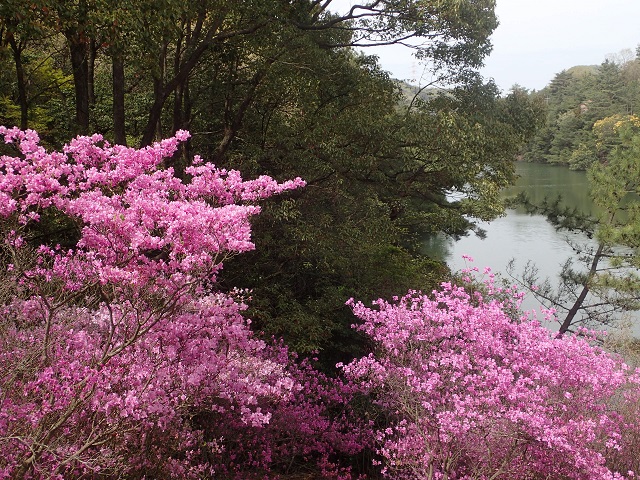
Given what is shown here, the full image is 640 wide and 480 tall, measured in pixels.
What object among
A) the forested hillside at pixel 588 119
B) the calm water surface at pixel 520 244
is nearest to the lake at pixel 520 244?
the calm water surface at pixel 520 244

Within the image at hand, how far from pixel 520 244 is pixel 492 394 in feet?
78.2

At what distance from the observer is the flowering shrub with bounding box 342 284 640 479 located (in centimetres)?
556

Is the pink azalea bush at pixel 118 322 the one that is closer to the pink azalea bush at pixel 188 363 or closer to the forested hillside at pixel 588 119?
the pink azalea bush at pixel 188 363

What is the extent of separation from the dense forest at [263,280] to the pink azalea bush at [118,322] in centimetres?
3

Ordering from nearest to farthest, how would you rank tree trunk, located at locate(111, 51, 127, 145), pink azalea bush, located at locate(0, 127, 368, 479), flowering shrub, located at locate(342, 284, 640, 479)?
1. pink azalea bush, located at locate(0, 127, 368, 479)
2. flowering shrub, located at locate(342, 284, 640, 479)
3. tree trunk, located at locate(111, 51, 127, 145)

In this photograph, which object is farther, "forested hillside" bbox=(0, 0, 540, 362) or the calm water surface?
the calm water surface

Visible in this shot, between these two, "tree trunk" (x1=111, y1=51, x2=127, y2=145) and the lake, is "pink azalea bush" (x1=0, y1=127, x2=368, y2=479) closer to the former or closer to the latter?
"tree trunk" (x1=111, y1=51, x2=127, y2=145)

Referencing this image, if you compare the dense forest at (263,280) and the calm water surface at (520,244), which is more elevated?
the dense forest at (263,280)

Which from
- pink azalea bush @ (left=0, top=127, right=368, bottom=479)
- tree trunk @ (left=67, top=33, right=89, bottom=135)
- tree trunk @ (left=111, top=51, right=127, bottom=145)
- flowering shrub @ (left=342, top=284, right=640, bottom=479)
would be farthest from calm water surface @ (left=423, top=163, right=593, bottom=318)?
pink azalea bush @ (left=0, top=127, right=368, bottom=479)

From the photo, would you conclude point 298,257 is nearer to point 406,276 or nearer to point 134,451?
point 406,276

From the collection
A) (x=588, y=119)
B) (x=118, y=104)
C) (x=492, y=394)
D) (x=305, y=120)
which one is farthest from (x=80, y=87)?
(x=588, y=119)

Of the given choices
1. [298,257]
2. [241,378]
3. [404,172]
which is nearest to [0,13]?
[241,378]

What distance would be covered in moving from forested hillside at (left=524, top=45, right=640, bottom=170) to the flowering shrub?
39851 millimetres

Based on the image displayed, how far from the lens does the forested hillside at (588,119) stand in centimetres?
4447
